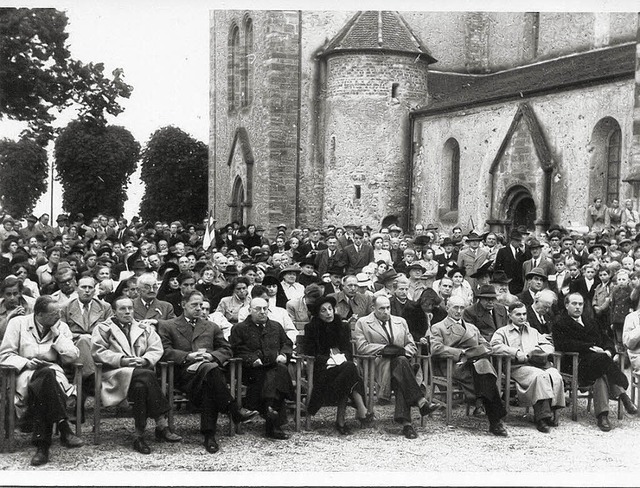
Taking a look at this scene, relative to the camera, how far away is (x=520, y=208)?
22703 millimetres

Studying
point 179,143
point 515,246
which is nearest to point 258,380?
point 515,246

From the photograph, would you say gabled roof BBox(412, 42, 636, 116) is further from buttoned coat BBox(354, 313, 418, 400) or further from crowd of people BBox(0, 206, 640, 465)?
buttoned coat BBox(354, 313, 418, 400)

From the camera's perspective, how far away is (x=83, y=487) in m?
6.88

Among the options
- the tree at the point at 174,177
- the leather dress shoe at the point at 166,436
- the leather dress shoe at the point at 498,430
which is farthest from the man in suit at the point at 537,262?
the tree at the point at 174,177

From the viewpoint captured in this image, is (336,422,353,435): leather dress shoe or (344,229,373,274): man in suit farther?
(344,229,373,274): man in suit

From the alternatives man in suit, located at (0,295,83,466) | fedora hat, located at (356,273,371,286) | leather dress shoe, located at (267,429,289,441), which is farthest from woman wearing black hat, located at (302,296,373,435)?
man in suit, located at (0,295,83,466)

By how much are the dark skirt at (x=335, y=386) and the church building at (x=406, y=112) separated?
14.0m

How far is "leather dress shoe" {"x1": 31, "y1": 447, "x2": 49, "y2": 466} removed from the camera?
22.9 ft

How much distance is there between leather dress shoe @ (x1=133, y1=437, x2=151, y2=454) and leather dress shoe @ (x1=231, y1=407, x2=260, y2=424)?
2.89 ft

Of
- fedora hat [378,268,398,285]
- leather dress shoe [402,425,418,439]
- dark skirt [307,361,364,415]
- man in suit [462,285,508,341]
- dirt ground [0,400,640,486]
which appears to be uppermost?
fedora hat [378,268,398,285]

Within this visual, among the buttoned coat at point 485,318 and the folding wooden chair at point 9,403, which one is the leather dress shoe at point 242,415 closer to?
the folding wooden chair at point 9,403

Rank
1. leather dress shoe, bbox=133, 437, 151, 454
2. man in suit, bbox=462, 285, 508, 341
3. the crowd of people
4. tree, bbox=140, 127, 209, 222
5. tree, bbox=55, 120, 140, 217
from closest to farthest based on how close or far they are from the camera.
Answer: leather dress shoe, bbox=133, 437, 151, 454 → the crowd of people → man in suit, bbox=462, 285, 508, 341 → tree, bbox=55, 120, 140, 217 → tree, bbox=140, 127, 209, 222

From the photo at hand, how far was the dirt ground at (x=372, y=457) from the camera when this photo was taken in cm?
714

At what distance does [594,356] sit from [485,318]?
1286 mm
